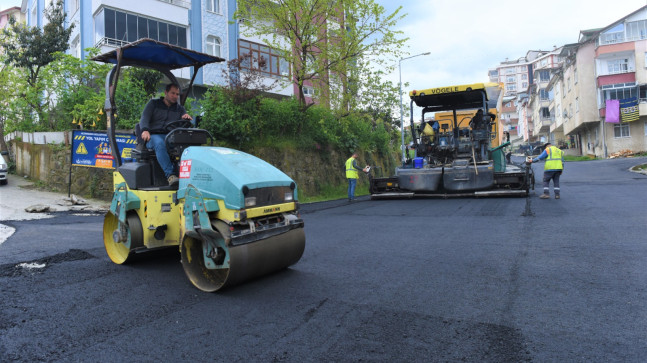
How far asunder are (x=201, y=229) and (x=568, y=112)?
52991 mm

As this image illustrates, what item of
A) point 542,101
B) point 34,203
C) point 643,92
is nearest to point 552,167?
point 34,203

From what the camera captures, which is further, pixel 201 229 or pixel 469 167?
pixel 469 167

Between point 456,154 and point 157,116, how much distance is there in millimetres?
9470

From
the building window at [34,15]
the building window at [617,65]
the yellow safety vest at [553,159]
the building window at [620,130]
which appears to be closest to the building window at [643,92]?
the building window at [617,65]

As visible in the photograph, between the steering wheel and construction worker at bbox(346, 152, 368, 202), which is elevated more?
the steering wheel

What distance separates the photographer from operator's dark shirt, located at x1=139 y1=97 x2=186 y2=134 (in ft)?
15.5

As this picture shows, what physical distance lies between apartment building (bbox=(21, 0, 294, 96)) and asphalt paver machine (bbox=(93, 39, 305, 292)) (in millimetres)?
12291

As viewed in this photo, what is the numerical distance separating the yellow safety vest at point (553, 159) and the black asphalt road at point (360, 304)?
5.07m

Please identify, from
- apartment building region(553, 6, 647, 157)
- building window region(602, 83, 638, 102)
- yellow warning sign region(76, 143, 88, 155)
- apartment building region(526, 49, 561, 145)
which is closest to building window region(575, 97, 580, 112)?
apartment building region(553, 6, 647, 157)

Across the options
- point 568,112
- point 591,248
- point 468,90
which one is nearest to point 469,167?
point 468,90

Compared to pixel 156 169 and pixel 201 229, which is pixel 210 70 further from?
pixel 201 229

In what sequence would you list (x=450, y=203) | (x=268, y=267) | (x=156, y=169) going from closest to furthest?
(x=268, y=267) < (x=156, y=169) < (x=450, y=203)

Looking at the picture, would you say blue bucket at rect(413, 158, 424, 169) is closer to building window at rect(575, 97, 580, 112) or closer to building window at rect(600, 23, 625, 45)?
building window at rect(600, 23, 625, 45)

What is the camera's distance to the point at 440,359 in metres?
2.51
